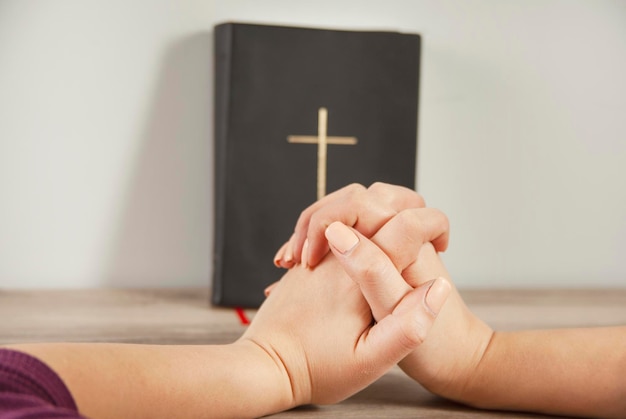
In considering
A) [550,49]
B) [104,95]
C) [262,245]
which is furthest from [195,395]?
[550,49]

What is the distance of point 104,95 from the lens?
4.66ft

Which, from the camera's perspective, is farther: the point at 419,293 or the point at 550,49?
the point at 550,49

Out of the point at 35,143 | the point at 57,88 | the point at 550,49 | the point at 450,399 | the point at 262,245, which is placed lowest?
the point at 450,399

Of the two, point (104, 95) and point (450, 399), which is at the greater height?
point (104, 95)

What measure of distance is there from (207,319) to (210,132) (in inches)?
15.9

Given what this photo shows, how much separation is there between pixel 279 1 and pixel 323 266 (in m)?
0.78

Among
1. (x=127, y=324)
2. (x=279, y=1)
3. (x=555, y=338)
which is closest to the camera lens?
(x=555, y=338)

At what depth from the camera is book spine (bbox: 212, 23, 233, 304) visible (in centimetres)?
133

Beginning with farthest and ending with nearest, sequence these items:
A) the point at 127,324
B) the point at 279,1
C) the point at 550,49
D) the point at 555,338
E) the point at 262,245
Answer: the point at 550,49 < the point at 279,1 < the point at 262,245 < the point at 127,324 < the point at 555,338

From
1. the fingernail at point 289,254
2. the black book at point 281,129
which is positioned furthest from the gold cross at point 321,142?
the fingernail at point 289,254

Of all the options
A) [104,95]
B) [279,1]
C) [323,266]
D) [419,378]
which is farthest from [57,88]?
[419,378]

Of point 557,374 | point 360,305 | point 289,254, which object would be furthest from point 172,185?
point 557,374

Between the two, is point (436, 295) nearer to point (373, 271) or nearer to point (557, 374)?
point (373, 271)

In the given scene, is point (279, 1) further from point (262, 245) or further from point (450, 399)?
point (450, 399)
